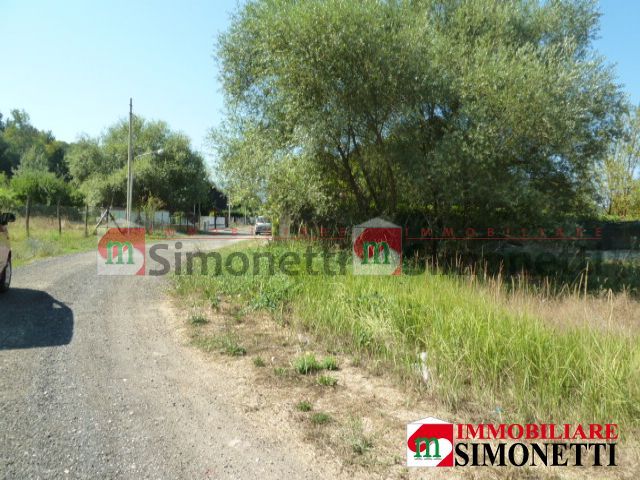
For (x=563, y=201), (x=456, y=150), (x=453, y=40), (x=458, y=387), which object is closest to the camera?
(x=458, y=387)

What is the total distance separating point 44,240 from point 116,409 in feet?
48.4

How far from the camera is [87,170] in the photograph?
40281 millimetres

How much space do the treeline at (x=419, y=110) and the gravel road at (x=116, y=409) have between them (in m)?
6.16

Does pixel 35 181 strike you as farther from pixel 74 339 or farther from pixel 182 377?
pixel 182 377

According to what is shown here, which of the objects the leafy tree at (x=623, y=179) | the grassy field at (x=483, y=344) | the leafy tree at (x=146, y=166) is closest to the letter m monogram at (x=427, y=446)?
the grassy field at (x=483, y=344)

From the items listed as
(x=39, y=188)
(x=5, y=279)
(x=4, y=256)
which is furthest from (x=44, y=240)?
(x=39, y=188)

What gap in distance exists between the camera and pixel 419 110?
35.9ft

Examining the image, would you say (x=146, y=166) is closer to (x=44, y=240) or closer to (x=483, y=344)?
(x=44, y=240)

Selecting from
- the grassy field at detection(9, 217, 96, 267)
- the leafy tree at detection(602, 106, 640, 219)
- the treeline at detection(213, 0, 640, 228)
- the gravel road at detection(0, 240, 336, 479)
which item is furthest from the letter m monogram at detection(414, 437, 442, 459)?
the leafy tree at detection(602, 106, 640, 219)

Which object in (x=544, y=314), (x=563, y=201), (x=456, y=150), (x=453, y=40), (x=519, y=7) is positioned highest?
(x=519, y=7)

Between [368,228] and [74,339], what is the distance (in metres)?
8.41

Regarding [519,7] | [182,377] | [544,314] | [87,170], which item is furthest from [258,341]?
[87,170]

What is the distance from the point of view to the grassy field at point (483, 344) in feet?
11.6

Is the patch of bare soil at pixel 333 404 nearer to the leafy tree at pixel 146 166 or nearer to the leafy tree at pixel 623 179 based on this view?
the leafy tree at pixel 623 179
